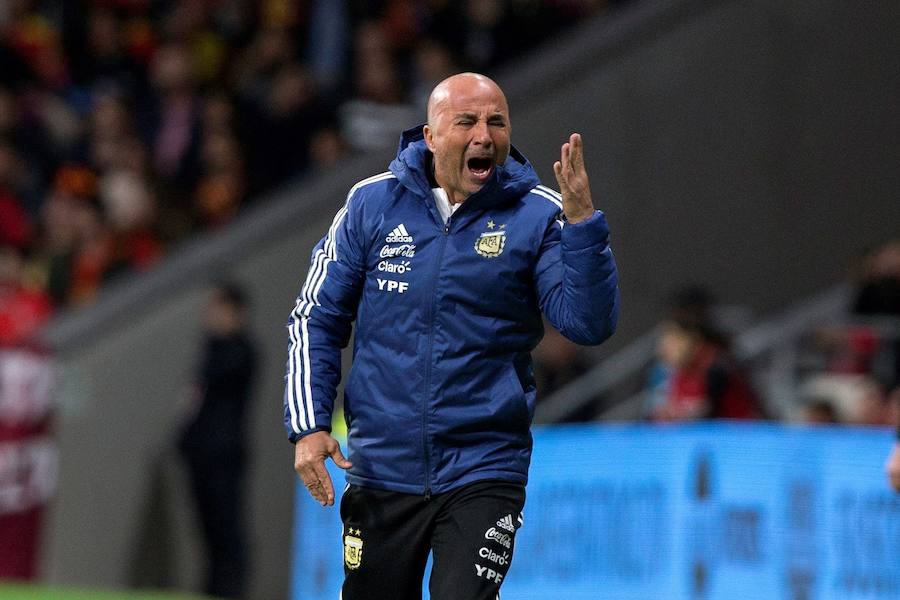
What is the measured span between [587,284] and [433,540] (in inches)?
40.9

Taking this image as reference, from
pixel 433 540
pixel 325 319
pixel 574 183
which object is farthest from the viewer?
pixel 325 319

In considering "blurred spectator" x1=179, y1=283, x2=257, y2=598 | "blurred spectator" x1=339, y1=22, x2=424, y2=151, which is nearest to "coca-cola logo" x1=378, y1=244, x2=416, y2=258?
"blurred spectator" x1=179, y1=283, x2=257, y2=598

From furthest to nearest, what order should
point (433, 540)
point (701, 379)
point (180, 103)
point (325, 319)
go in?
point (180, 103), point (701, 379), point (325, 319), point (433, 540)

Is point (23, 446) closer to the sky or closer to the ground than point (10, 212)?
closer to the ground

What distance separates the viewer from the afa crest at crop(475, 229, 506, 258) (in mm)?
5824

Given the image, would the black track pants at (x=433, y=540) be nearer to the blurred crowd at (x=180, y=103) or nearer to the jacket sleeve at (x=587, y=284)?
the jacket sleeve at (x=587, y=284)

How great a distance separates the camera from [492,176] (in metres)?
5.88

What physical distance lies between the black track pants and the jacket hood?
962 mm

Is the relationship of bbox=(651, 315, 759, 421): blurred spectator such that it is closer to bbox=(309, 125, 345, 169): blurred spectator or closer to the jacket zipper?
bbox=(309, 125, 345, 169): blurred spectator

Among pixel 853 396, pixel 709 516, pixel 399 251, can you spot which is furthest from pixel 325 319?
pixel 853 396

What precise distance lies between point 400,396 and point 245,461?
25.1ft

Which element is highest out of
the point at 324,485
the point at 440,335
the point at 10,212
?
the point at 10,212

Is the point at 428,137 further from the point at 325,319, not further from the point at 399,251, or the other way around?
the point at 325,319

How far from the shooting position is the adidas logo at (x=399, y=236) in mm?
5930
